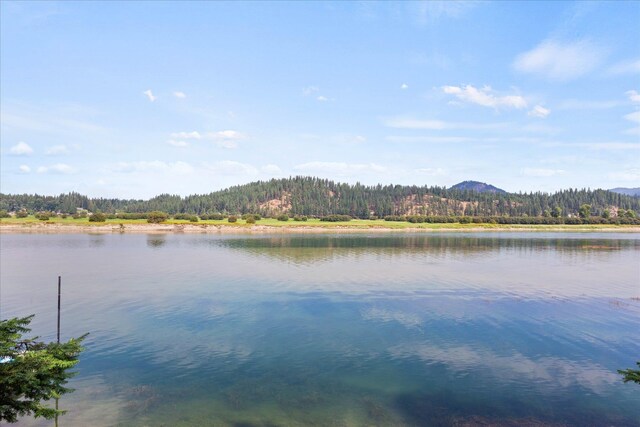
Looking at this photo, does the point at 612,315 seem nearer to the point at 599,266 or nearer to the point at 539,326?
the point at 539,326

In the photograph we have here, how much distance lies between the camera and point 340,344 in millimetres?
29219

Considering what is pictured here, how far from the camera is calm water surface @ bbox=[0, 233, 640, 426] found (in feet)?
65.1

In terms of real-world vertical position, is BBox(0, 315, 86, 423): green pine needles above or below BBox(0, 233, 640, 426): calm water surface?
above

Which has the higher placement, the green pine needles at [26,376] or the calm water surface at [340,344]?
the green pine needles at [26,376]

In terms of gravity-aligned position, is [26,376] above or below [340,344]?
Answer: above

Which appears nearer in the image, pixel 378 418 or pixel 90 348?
pixel 378 418

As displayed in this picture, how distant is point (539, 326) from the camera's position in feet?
112

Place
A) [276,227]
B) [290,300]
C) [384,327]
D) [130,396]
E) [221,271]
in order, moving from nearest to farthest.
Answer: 1. [130,396]
2. [384,327]
3. [290,300]
4. [221,271]
5. [276,227]

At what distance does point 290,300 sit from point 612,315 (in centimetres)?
3006

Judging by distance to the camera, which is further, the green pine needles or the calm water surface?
the calm water surface

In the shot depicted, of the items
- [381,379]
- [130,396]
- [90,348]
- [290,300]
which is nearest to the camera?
[130,396]

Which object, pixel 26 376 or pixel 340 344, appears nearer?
pixel 26 376

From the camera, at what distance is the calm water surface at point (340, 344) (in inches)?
781

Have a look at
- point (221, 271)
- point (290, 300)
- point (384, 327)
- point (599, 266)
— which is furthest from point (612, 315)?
point (221, 271)
